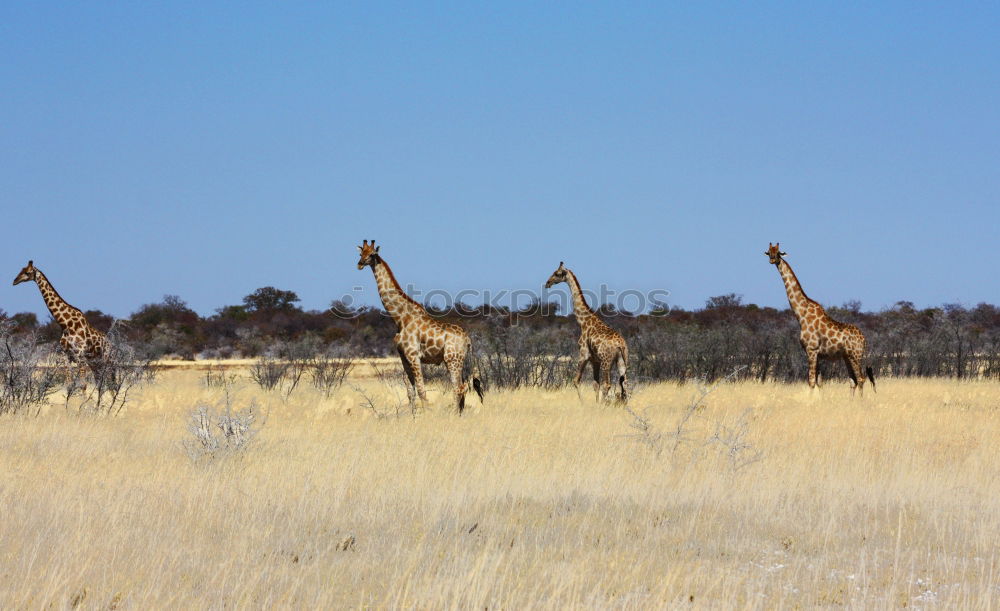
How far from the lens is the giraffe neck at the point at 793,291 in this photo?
667 inches

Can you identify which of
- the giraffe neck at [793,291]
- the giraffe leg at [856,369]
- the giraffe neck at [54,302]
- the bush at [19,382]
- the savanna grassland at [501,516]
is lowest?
the savanna grassland at [501,516]

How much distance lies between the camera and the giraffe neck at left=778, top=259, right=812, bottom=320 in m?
16.9

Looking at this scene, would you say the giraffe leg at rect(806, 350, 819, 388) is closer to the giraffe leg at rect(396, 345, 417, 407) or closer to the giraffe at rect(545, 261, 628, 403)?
the giraffe at rect(545, 261, 628, 403)

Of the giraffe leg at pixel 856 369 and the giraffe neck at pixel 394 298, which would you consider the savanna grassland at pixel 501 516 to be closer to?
the giraffe neck at pixel 394 298

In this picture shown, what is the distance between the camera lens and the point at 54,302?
15945mm

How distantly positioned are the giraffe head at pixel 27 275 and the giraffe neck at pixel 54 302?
0.23ft

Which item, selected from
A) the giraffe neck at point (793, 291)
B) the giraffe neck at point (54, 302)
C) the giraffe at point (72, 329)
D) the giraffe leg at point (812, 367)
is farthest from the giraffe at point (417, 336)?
the giraffe neck at point (793, 291)

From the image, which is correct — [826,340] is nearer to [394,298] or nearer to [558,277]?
[558,277]

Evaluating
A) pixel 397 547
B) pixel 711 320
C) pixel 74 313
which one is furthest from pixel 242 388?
pixel 711 320

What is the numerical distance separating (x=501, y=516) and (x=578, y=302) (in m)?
9.08

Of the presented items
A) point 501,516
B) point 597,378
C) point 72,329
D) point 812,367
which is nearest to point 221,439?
point 501,516

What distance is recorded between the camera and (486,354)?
19.8m

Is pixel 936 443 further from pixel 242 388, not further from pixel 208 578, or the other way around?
pixel 242 388

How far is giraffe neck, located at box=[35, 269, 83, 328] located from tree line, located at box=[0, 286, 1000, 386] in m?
0.48
